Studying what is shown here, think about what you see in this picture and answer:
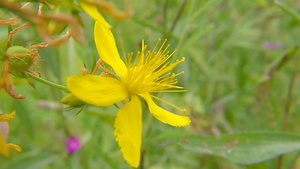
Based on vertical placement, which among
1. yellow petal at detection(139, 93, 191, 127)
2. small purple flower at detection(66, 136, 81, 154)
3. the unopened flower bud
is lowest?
small purple flower at detection(66, 136, 81, 154)

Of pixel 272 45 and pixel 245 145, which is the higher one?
pixel 245 145

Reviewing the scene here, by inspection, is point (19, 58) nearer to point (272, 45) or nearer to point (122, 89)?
point (122, 89)

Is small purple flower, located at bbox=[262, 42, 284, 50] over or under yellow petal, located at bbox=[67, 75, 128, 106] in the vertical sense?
under

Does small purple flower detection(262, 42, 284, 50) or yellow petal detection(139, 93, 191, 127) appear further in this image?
small purple flower detection(262, 42, 284, 50)

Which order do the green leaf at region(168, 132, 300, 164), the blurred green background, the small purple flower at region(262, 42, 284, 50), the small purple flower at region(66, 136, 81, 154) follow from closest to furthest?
the green leaf at region(168, 132, 300, 164) → the blurred green background → the small purple flower at region(66, 136, 81, 154) → the small purple flower at region(262, 42, 284, 50)

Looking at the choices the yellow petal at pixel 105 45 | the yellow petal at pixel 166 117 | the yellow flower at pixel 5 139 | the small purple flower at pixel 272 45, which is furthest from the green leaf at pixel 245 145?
the small purple flower at pixel 272 45

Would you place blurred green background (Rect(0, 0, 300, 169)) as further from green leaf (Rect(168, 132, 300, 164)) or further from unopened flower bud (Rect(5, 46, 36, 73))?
unopened flower bud (Rect(5, 46, 36, 73))

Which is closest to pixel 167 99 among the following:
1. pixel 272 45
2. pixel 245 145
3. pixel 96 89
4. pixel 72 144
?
pixel 72 144

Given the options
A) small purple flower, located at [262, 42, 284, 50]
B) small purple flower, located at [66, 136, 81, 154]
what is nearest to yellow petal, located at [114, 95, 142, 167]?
small purple flower, located at [66, 136, 81, 154]
